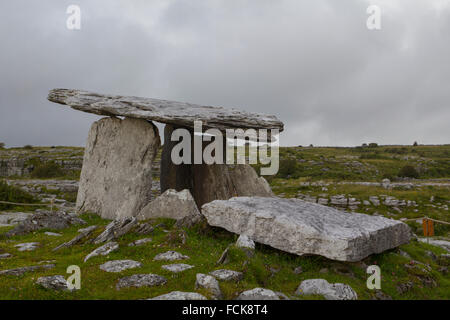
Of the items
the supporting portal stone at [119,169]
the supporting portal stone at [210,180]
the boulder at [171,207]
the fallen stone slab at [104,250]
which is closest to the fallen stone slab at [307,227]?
the boulder at [171,207]

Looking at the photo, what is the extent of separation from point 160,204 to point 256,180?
7.32 metres

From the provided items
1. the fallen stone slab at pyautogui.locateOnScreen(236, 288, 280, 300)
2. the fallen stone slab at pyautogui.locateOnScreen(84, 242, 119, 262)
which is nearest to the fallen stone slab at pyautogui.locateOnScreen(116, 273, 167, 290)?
the fallen stone slab at pyautogui.locateOnScreen(236, 288, 280, 300)

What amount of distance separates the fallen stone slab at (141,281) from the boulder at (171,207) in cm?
522

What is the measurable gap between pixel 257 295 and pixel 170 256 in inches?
128

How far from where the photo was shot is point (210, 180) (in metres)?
19.1

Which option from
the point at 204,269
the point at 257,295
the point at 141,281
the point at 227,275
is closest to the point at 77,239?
the point at 141,281

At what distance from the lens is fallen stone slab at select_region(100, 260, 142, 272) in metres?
8.03

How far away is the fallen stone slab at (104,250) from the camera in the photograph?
9086mm

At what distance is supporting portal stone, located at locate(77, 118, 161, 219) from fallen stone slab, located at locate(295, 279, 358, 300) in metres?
8.82

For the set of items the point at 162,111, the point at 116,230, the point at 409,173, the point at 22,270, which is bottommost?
the point at 22,270

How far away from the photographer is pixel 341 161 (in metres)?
56.5

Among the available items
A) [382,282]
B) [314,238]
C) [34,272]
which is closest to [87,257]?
[34,272]

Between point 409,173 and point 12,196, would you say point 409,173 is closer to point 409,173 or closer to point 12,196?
point 409,173

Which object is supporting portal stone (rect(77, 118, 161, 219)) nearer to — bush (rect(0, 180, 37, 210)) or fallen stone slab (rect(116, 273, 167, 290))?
fallen stone slab (rect(116, 273, 167, 290))
